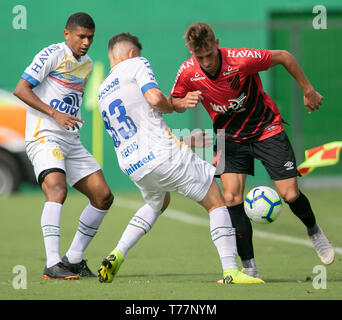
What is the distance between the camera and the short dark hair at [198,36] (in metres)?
6.69

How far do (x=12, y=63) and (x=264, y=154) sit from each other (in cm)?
1222

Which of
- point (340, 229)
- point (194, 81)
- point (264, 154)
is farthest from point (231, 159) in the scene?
point (340, 229)

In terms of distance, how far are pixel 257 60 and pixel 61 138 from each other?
81.1 inches

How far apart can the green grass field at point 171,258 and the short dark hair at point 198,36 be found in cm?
198

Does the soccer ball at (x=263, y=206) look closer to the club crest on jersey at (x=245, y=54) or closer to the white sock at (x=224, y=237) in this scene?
the white sock at (x=224, y=237)

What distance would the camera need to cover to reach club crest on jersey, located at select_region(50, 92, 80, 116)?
781 cm

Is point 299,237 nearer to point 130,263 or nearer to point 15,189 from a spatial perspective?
point 130,263

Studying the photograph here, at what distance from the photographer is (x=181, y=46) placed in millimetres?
18688

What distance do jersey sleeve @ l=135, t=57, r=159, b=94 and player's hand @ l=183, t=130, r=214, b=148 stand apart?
2.44 ft

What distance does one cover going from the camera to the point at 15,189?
16703 millimetres

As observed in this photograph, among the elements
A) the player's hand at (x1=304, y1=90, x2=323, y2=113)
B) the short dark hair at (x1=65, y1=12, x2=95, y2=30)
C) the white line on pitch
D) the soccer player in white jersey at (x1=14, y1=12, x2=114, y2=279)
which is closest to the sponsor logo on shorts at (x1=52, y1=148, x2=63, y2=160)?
the soccer player in white jersey at (x1=14, y1=12, x2=114, y2=279)

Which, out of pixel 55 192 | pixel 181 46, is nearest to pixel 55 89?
pixel 55 192

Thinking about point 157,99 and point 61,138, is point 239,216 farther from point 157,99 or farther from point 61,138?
point 61,138
